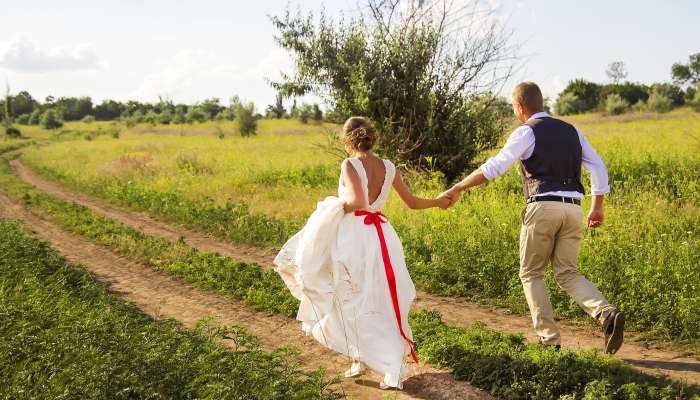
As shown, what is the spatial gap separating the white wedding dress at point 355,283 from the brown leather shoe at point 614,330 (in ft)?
5.44

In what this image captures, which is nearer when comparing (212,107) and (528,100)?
(528,100)

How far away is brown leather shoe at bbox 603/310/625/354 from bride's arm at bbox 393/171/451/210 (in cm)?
177

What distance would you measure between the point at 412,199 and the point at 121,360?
292 centimetres

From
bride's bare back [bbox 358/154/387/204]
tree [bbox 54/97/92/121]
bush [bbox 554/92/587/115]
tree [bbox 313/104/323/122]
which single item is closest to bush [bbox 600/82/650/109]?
bush [bbox 554/92/587/115]

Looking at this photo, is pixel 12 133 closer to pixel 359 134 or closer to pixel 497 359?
pixel 359 134

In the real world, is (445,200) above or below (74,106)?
below

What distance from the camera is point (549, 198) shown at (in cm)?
570

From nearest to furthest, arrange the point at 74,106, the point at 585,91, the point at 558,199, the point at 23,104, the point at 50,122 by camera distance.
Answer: the point at 558,199, the point at 585,91, the point at 50,122, the point at 23,104, the point at 74,106

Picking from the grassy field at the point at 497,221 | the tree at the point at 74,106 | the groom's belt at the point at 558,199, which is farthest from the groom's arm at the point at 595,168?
the tree at the point at 74,106

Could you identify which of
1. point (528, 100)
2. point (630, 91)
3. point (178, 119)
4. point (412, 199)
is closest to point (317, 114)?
point (412, 199)

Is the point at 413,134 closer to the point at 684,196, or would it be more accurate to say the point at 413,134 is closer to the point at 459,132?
the point at 459,132

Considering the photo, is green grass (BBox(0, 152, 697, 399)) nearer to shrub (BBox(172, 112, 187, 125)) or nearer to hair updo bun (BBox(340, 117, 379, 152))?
hair updo bun (BBox(340, 117, 379, 152))

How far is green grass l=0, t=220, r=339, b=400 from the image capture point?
→ 16.5 ft

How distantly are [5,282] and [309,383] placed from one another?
16.4ft
